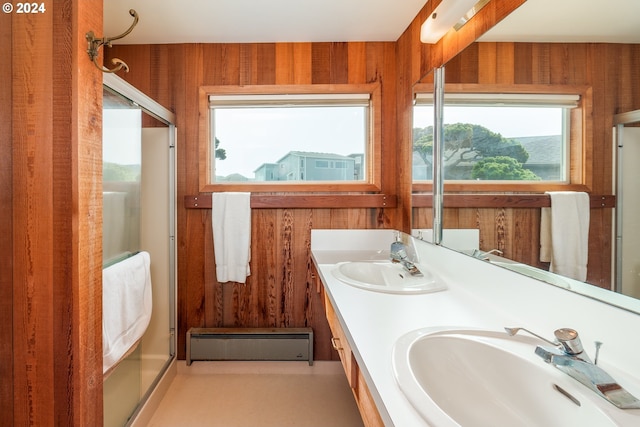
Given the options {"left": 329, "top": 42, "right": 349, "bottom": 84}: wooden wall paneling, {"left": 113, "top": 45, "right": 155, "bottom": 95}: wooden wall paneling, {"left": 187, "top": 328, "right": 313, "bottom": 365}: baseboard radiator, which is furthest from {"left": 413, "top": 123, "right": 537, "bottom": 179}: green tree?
{"left": 113, "top": 45, "right": 155, "bottom": 95}: wooden wall paneling

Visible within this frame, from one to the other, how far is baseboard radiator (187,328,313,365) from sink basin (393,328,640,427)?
1.34 meters

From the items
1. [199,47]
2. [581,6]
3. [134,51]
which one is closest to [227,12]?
[199,47]

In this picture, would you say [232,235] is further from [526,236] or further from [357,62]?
[526,236]

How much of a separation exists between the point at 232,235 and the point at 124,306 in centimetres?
70

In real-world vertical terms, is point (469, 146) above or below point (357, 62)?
below

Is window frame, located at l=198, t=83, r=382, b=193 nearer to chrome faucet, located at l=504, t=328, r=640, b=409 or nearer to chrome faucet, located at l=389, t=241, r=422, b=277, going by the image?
chrome faucet, located at l=389, t=241, r=422, b=277

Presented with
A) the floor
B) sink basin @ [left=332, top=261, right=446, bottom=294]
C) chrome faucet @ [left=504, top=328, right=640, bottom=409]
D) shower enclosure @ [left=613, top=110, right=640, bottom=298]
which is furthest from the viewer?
the floor

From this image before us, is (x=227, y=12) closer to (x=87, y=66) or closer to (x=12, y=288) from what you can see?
(x=87, y=66)

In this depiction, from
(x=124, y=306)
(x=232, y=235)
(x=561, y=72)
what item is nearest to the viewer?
(x=561, y=72)

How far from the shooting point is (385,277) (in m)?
1.46

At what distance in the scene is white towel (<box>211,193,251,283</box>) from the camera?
189 cm

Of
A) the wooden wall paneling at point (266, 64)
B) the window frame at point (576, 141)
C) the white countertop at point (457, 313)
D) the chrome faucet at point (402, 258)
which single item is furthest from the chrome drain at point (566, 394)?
the wooden wall paneling at point (266, 64)

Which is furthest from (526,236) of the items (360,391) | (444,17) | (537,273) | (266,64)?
(266,64)

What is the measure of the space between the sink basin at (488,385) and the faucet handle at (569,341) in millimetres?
50
